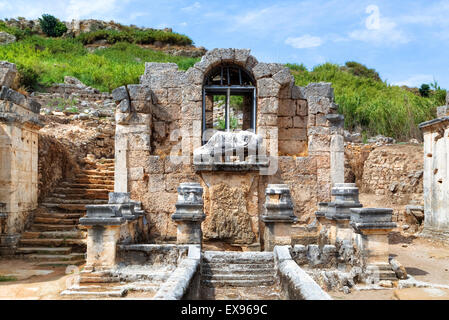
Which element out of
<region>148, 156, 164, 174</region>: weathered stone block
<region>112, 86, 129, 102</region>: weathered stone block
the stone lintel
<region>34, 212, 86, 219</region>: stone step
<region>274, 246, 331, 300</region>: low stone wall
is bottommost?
<region>274, 246, 331, 300</region>: low stone wall

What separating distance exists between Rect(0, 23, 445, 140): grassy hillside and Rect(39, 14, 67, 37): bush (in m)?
3.19

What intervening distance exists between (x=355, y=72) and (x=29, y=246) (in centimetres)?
3250

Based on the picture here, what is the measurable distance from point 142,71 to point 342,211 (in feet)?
59.3

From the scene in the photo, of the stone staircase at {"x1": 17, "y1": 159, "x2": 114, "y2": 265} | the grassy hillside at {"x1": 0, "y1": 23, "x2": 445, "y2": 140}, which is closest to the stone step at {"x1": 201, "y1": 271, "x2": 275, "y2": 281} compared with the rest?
the stone staircase at {"x1": 17, "y1": 159, "x2": 114, "y2": 265}

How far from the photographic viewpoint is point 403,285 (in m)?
5.71

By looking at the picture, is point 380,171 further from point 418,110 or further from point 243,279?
point 243,279

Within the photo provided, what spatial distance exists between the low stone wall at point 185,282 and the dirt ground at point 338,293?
0.76 m

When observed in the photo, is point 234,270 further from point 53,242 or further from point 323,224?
point 53,242

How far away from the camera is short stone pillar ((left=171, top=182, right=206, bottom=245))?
6.77m

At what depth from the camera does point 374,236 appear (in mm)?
6051

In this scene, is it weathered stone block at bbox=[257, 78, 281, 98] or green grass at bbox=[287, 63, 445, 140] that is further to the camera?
green grass at bbox=[287, 63, 445, 140]

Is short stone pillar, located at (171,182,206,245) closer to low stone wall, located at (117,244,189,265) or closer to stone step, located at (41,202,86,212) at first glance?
low stone wall, located at (117,244,189,265)

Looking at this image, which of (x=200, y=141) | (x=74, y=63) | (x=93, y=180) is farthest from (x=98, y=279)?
(x=74, y=63)

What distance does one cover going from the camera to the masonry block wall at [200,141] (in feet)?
27.7
